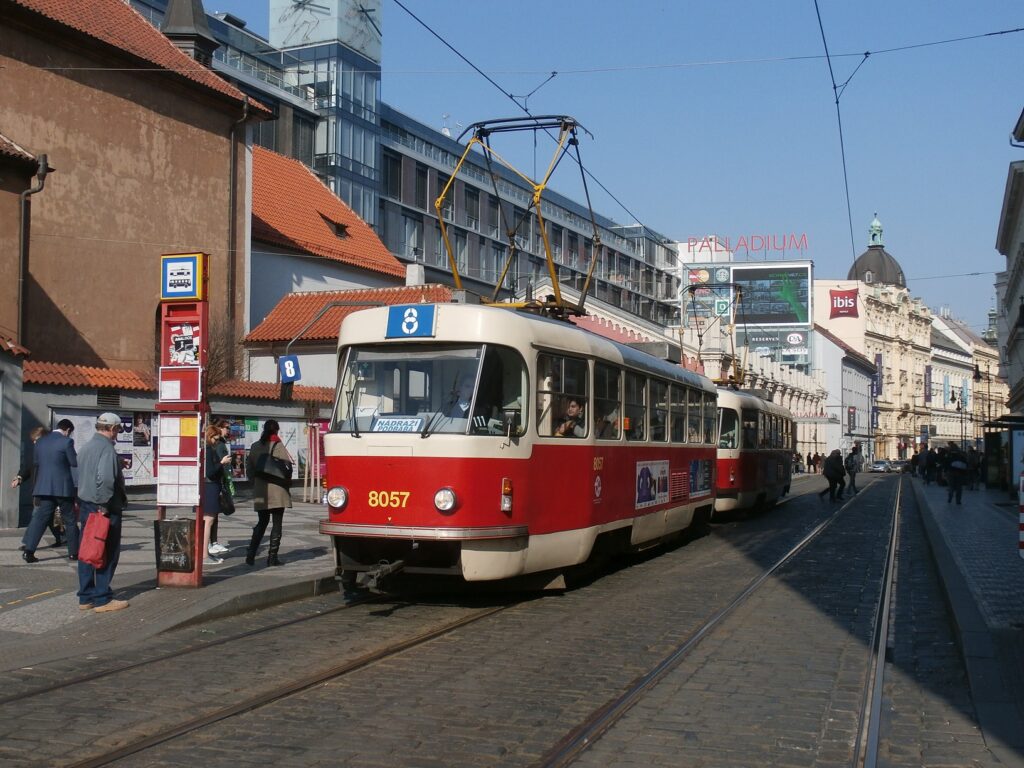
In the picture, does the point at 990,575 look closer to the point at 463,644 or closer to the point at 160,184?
the point at 463,644

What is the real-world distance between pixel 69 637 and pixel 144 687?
207cm

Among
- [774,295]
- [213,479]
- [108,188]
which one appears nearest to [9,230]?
[108,188]

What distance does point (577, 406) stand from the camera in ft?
40.9

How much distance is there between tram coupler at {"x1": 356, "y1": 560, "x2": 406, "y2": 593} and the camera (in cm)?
1063

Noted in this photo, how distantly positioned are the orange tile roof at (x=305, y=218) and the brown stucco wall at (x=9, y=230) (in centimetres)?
1541

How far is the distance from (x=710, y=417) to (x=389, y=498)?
10.6 m

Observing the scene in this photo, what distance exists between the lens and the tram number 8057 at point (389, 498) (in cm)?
1070

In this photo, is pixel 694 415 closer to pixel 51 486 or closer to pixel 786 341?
pixel 51 486

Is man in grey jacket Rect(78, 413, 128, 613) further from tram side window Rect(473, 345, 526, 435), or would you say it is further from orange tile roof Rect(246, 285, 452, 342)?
orange tile roof Rect(246, 285, 452, 342)

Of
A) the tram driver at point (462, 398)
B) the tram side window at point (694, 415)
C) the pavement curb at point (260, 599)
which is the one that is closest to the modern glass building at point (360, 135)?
the tram side window at point (694, 415)

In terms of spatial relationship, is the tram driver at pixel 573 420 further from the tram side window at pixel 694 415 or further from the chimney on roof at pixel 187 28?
the chimney on roof at pixel 187 28

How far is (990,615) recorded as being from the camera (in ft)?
34.7

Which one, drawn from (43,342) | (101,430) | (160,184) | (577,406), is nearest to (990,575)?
(577,406)

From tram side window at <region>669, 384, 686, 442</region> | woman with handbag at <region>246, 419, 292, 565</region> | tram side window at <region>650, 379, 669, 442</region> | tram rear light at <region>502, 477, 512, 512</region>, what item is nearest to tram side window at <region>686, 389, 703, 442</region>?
tram side window at <region>669, 384, 686, 442</region>
